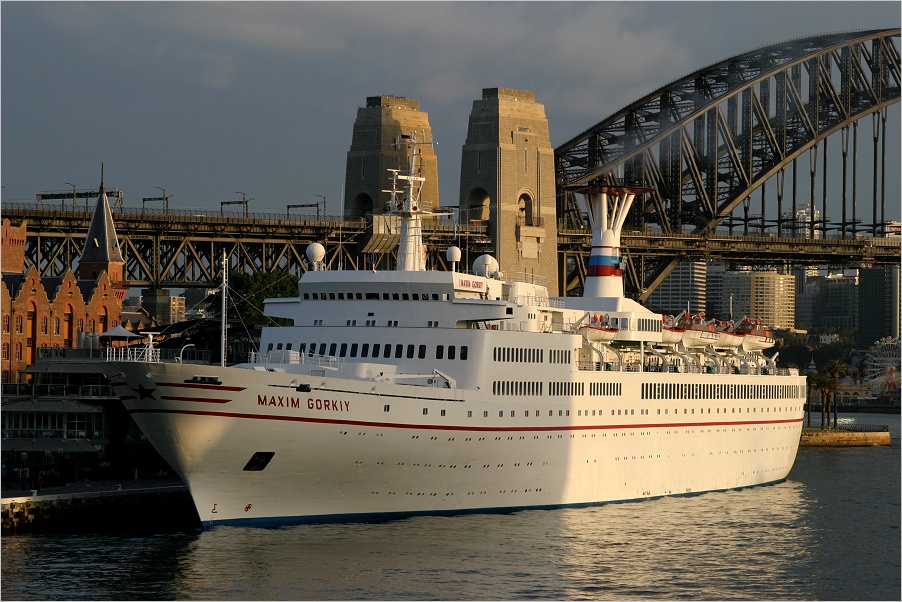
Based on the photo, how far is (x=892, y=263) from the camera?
128 metres

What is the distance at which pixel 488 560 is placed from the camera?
4116 centimetres

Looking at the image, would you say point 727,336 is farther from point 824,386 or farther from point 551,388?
point 824,386

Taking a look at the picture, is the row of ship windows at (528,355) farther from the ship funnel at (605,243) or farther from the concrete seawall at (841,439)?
the concrete seawall at (841,439)

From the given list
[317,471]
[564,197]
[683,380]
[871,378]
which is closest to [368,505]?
[317,471]

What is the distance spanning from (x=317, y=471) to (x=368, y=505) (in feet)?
7.47

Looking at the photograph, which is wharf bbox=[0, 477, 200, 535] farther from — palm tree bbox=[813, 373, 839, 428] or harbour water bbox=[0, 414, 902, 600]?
palm tree bbox=[813, 373, 839, 428]

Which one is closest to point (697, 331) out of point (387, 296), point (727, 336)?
point (727, 336)

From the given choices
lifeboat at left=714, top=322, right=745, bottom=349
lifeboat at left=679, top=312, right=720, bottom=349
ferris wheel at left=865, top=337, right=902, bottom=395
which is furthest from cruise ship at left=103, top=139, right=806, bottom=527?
ferris wheel at left=865, top=337, right=902, bottom=395

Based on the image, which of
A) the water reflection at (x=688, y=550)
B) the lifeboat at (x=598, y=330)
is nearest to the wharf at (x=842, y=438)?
the water reflection at (x=688, y=550)

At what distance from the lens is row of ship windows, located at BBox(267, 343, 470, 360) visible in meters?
48.8

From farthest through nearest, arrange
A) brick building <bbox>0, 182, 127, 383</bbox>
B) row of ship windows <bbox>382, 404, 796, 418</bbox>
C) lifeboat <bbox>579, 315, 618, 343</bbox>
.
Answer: brick building <bbox>0, 182, 127, 383</bbox> < lifeboat <bbox>579, 315, 618, 343</bbox> < row of ship windows <bbox>382, 404, 796, 418</bbox>

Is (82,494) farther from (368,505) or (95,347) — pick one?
(95,347)

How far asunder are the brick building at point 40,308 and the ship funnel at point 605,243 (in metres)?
22.9

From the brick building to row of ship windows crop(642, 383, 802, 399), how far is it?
26060 mm
